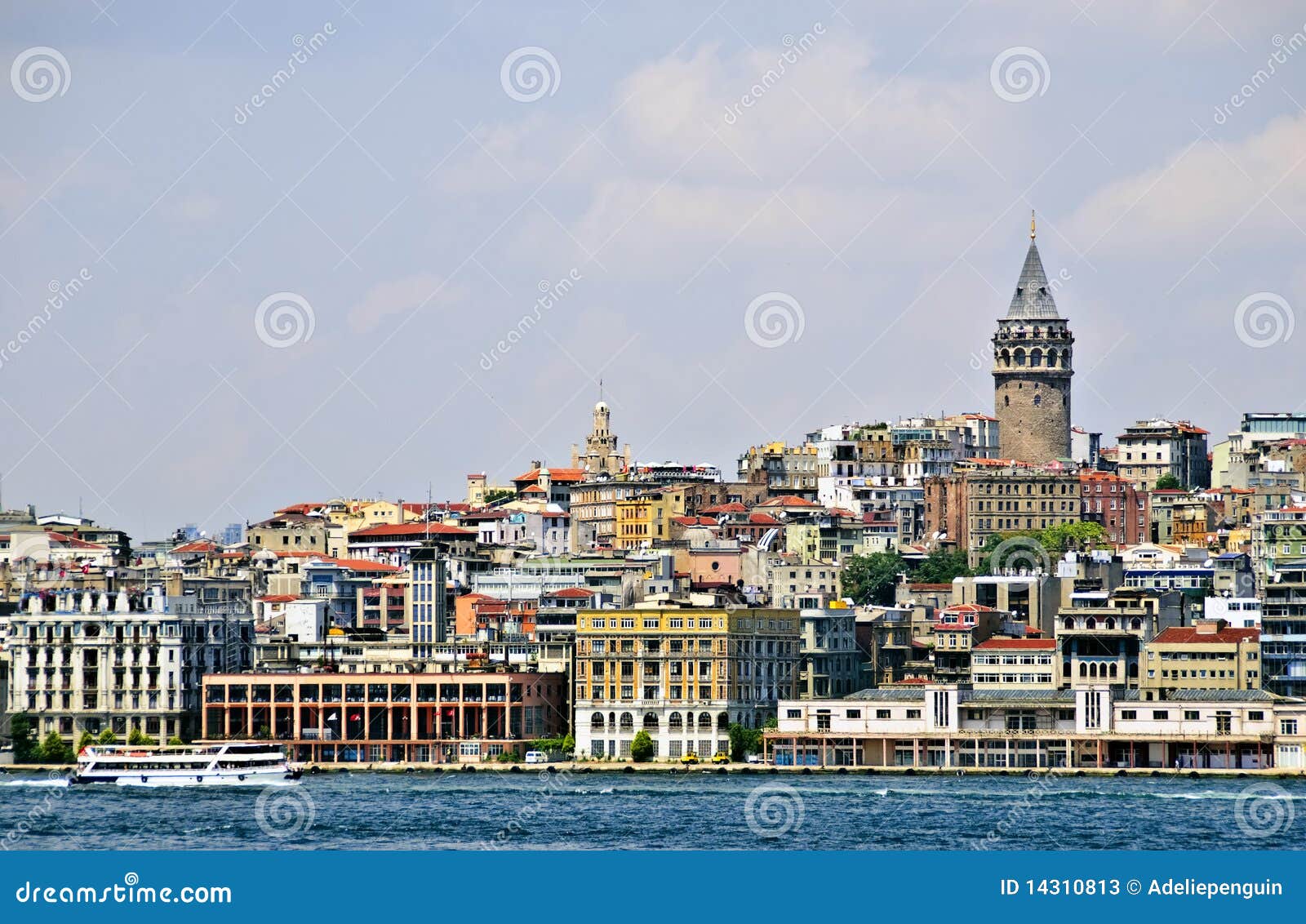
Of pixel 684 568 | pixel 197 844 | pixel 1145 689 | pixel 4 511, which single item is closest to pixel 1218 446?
pixel 684 568

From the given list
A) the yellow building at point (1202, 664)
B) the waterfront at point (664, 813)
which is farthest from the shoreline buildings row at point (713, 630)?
the waterfront at point (664, 813)

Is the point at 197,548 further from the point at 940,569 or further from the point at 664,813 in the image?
the point at 664,813

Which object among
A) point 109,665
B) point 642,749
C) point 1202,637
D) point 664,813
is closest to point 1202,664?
point 1202,637

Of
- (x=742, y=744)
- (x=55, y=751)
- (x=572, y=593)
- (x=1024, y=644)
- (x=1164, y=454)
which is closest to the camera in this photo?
(x=742, y=744)

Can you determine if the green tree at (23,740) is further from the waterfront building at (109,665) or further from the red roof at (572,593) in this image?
the red roof at (572,593)

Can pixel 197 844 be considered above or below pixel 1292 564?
below

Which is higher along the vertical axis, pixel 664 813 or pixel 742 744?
pixel 742 744

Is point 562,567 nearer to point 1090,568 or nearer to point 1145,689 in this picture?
point 1090,568
